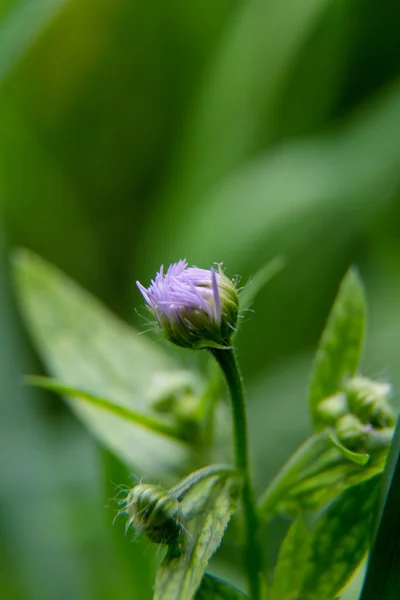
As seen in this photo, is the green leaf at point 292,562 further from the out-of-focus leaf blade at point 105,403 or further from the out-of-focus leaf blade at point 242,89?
the out-of-focus leaf blade at point 242,89

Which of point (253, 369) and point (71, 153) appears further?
point (71, 153)

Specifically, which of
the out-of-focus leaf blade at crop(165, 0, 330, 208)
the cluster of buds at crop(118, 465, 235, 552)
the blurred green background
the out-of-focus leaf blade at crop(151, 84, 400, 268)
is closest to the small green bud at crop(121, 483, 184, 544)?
the cluster of buds at crop(118, 465, 235, 552)

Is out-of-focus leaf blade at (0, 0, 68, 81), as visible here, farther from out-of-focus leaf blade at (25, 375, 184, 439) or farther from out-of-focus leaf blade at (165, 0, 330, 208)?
out-of-focus leaf blade at (25, 375, 184, 439)

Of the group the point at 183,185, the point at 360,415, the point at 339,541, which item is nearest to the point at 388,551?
the point at 339,541

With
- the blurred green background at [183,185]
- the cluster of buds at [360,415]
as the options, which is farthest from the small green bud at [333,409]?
the blurred green background at [183,185]

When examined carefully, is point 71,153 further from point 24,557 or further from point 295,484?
point 295,484

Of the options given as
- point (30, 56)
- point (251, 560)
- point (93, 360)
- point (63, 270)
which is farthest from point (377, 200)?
point (30, 56)
